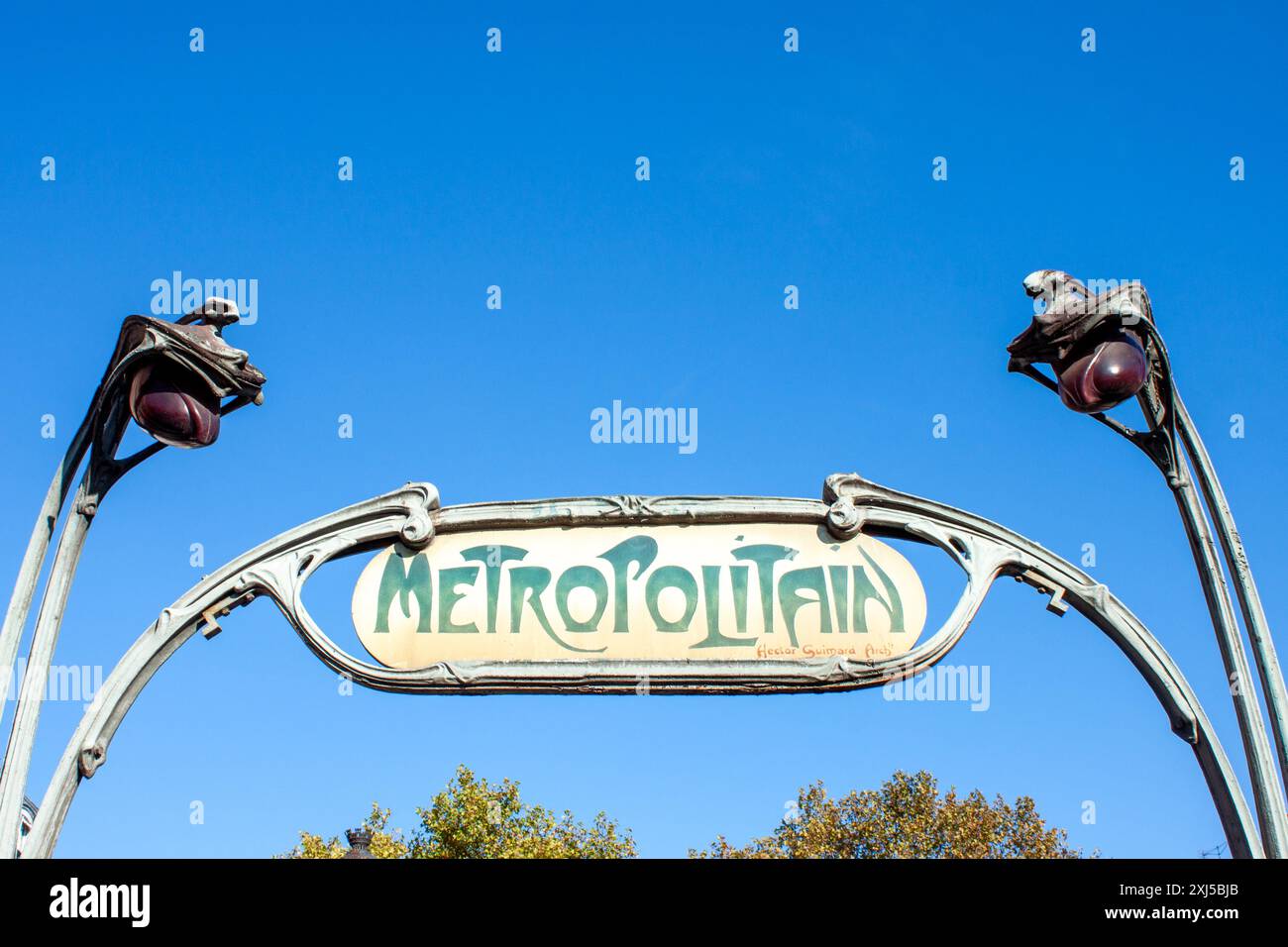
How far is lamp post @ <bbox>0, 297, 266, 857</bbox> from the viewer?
661 cm

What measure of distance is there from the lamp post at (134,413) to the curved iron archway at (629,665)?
51 cm

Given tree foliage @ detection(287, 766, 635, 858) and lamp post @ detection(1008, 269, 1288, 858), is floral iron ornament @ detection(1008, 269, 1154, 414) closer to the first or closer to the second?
lamp post @ detection(1008, 269, 1288, 858)

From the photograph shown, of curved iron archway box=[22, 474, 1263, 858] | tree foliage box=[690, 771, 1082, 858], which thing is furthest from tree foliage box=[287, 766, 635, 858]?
curved iron archway box=[22, 474, 1263, 858]

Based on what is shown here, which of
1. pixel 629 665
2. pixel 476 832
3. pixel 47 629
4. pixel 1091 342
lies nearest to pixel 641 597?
pixel 629 665

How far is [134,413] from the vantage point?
22.3ft

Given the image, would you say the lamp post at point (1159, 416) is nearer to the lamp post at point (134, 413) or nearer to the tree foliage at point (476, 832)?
the lamp post at point (134, 413)

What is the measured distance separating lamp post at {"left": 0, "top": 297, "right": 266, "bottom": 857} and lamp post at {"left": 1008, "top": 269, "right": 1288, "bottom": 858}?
3.95 m

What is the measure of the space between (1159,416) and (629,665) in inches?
109

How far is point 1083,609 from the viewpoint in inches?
255

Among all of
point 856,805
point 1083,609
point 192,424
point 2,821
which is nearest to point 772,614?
point 1083,609
